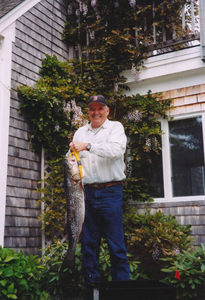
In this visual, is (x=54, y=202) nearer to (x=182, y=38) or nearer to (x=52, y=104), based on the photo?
(x=52, y=104)

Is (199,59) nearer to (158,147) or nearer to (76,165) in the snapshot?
(158,147)

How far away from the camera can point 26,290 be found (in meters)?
3.50

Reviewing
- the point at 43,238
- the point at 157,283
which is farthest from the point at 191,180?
the point at 157,283

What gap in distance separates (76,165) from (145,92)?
3.12 metres

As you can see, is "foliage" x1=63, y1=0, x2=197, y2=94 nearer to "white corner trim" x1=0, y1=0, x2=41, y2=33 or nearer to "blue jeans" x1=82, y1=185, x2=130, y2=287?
"white corner trim" x1=0, y1=0, x2=41, y2=33

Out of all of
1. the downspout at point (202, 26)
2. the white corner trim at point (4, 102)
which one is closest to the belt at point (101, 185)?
the white corner trim at point (4, 102)

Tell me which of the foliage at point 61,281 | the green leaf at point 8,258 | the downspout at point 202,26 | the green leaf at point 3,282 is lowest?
the foliage at point 61,281

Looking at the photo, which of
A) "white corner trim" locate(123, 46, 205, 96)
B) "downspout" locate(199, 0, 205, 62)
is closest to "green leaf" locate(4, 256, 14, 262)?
"white corner trim" locate(123, 46, 205, 96)

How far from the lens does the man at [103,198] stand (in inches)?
127

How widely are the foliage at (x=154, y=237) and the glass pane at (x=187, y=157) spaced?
21.0 inches

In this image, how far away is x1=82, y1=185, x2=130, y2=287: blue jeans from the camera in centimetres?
323

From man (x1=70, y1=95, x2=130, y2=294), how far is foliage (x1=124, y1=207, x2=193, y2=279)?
55.5 inches

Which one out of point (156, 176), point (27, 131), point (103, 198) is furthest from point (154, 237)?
point (27, 131)

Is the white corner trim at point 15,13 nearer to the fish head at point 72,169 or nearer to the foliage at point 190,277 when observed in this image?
the fish head at point 72,169
